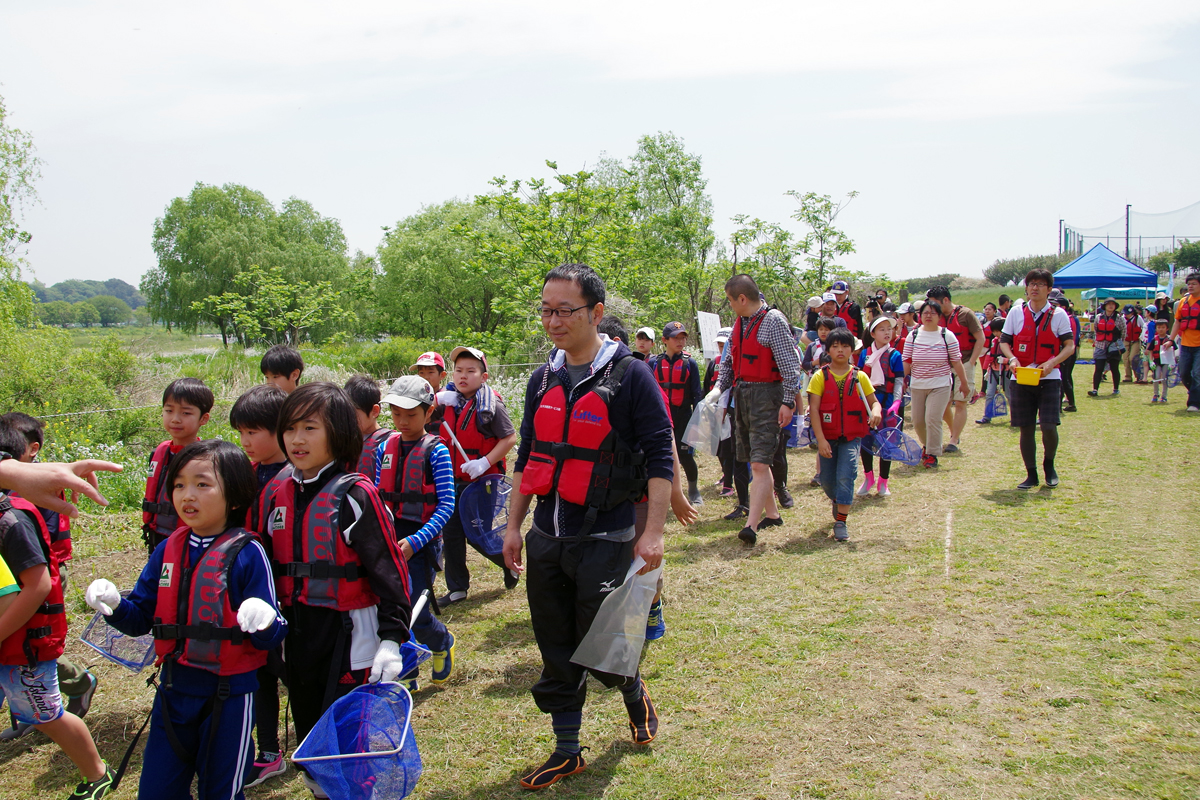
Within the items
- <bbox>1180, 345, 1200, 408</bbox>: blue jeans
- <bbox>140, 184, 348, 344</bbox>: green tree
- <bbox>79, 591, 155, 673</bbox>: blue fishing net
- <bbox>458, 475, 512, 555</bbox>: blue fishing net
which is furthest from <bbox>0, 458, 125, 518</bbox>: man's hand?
<bbox>140, 184, 348, 344</bbox>: green tree

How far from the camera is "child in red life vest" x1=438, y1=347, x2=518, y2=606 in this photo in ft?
16.9

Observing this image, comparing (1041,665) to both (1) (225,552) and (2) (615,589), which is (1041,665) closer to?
(2) (615,589)

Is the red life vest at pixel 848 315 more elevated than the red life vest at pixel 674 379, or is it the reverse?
the red life vest at pixel 848 315

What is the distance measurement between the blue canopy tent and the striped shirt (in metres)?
16.2

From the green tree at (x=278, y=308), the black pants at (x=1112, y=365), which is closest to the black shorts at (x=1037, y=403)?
the black pants at (x=1112, y=365)

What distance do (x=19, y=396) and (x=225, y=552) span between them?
965cm

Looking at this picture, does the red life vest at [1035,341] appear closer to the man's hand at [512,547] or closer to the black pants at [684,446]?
the black pants at [684,446]

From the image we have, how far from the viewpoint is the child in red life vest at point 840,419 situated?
6461 millimetres

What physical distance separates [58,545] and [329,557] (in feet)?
5.82

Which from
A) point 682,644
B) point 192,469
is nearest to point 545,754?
point 682,644

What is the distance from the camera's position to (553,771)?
10.3ft

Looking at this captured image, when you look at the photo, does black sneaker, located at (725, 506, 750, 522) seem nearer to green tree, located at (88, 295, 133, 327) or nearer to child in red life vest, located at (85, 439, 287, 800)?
child in red life vest, located at (85, 439, 287, 800)

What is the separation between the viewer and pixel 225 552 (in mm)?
2574

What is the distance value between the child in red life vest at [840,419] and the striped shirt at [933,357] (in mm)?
2902
